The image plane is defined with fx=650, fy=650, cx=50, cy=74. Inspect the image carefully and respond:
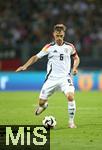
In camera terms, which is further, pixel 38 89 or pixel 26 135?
pixel 38 89

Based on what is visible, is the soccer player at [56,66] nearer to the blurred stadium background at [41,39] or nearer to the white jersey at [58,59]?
the white jersey at [58,59]

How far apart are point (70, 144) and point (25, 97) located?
12.3 metres

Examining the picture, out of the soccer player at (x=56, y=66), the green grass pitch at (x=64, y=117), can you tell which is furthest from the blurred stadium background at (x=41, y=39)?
the soccer player at (x=56, y=66)

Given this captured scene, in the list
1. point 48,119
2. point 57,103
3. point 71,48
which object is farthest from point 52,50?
point 57,103

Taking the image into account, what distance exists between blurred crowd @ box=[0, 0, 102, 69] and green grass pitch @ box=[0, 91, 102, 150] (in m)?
3.44

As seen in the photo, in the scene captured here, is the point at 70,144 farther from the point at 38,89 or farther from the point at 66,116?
the point at 38,89

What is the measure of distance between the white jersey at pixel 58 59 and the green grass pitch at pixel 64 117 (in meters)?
1.16

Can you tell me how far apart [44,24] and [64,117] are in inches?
547

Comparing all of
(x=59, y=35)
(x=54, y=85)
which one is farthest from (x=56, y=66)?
(x=59, y=35)

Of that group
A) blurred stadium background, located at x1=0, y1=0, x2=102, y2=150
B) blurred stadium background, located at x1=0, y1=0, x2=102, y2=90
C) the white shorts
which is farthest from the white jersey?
blurred stadium background, located at x1=0, y1=0, x2=102, y2=90

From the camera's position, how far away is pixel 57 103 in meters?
21.1

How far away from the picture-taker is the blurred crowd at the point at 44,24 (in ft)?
94.2

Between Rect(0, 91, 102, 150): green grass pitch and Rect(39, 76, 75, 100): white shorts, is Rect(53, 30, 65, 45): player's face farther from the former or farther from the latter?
Rect(0, 91, 102, 150): green grass pitch

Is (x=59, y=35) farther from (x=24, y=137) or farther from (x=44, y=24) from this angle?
(x=44, y=24)
